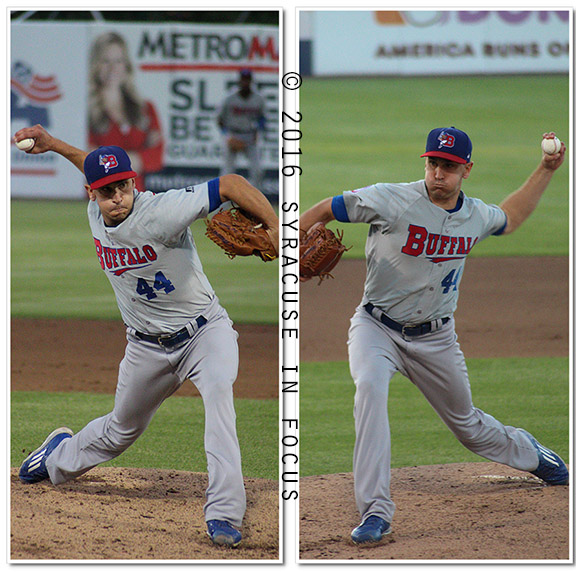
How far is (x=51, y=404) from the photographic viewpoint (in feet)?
18.1

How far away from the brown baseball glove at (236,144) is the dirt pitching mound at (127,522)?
8.14 metres

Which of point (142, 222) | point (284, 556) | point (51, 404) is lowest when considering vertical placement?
point (284, 556)

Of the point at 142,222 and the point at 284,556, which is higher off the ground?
the point at 142,222

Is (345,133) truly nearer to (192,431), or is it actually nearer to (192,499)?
(192,431)

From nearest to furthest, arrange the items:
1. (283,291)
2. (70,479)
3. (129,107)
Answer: (283,291) < (70,479) < (129,107)

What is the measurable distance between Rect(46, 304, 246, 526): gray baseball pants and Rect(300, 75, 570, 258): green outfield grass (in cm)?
544

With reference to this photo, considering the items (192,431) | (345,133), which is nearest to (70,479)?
(192,431)

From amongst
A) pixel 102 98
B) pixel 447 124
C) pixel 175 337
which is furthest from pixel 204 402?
pixel 102 98

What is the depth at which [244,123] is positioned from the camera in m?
11.8

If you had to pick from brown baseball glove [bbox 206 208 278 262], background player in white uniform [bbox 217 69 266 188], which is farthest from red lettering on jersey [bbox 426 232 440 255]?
background player in white uniform [bbox 217 69 266 188]

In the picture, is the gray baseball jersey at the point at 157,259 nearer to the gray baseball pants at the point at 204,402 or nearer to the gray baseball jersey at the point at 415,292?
the gray baseball pants at the point at 204,402

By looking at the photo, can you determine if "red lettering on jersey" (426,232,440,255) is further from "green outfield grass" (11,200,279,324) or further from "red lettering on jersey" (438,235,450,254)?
"green outfield grass" (11,200,279,324)

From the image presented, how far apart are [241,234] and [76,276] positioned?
6.46 meters
